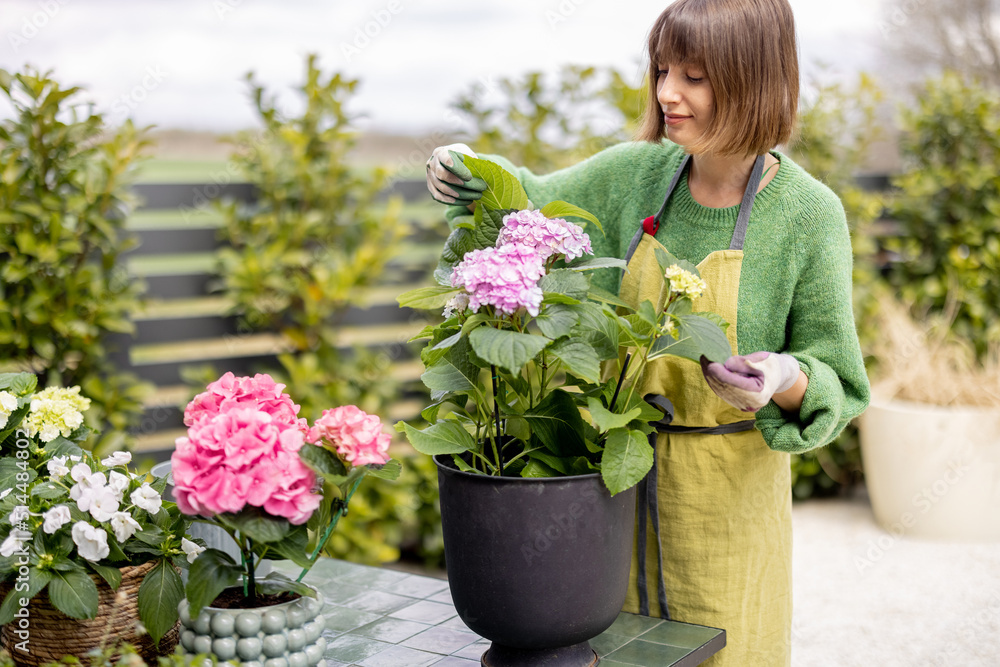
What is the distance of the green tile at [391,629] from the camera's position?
1173 mm

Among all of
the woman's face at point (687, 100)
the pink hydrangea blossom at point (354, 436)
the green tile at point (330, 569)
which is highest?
the woman's face at point (687, 100)

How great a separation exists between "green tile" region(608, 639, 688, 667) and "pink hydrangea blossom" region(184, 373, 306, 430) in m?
0.49

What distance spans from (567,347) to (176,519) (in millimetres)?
520

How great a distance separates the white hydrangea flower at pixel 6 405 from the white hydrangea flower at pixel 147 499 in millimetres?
255

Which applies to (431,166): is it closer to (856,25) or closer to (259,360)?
(259,360)

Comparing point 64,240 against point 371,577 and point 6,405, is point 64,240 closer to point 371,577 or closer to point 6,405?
point 6,405

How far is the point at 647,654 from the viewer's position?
109 centimetres

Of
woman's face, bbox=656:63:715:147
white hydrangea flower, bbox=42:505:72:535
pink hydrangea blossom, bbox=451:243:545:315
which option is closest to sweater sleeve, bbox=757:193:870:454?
woman's face, bbox=656:63:715:147

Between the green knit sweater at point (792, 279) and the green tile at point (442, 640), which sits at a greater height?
the green knit sweater at point (792, 279)

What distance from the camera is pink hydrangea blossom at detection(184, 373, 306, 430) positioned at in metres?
0.97

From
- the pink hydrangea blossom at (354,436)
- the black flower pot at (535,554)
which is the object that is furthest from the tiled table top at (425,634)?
the pink hydrangea blossom at (354,436)

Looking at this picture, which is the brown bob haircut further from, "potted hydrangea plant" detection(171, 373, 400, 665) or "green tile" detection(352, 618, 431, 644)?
"green tile" detection(352, 618, 431, 644)

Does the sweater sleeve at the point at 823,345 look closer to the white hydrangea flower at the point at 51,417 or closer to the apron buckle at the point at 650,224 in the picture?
the apron buckle at the point at 650,224

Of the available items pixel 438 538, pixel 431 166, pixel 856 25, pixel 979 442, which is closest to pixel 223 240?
pixel 438 538
